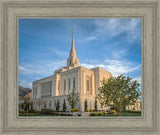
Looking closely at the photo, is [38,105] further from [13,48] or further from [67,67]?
[13,48]

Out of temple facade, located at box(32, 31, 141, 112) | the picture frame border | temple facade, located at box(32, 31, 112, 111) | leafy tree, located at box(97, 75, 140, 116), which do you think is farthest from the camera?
temple facade, located at box(32, 31, 112, 111)

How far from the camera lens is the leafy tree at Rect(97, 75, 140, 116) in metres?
12.2

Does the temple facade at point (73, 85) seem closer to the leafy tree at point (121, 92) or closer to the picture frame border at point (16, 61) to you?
the leafy tree at point (121, 92)

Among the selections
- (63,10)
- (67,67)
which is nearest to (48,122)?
(63,10)

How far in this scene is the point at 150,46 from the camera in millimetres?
7602

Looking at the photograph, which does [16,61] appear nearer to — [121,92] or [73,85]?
Result: [121,92]

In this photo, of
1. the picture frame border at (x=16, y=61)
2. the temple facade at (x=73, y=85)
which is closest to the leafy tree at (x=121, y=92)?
the picture frame border at (x=16, y=61)

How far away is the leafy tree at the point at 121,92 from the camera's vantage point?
1220 centimetres

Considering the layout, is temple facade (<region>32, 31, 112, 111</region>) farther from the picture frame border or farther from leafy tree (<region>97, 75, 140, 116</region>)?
the picture frame border

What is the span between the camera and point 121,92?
42.1 ft

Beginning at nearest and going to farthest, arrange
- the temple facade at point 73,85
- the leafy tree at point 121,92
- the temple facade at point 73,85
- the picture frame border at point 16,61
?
the picture frame border at point 16,61 → the leafy tree at point 121,92 → the temple facade at point 73,85 → the temple facade at point 73,85

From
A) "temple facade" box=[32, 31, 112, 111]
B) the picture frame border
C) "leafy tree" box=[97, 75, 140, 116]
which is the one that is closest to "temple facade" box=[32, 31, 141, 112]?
"temple facade" box=[32, 31, 112, 111]

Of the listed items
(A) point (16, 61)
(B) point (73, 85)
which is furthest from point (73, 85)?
(A) point (16, 61)

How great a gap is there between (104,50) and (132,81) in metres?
4.39
